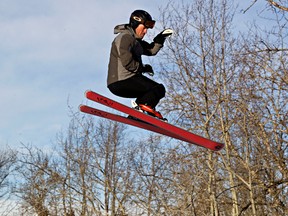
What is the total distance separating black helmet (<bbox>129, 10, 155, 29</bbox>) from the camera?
175 inches

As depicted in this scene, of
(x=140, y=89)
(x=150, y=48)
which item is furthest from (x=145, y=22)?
(x=140, y=89)

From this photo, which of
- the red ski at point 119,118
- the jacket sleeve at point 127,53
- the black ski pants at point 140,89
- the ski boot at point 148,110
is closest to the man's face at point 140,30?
the jacket sleeve at point 127,53

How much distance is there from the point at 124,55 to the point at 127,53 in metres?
0.04

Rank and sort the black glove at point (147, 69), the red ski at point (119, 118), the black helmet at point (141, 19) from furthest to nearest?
the red ski at point (119, 118) < the black glove at point (147, 69) < the black helmet at point (141, 19)

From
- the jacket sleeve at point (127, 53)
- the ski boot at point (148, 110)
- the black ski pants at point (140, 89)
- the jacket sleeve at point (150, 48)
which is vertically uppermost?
the jacket sleeve at point (150, 48)

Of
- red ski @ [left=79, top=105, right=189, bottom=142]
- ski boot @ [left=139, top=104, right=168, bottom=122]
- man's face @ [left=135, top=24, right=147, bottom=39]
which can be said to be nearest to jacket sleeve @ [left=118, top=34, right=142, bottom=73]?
man's face @ [left=135, top=24, right=147, bottom=39]

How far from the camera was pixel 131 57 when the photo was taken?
4.34m

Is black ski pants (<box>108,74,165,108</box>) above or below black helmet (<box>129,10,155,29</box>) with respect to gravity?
below

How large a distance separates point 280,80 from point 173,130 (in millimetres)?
4115

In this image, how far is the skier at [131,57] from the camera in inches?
171

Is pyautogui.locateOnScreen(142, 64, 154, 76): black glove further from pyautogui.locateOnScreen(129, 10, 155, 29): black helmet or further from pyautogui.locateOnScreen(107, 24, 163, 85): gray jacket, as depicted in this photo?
pyautogui.locateOnScreen(129, 10, 155, 29): black helmet

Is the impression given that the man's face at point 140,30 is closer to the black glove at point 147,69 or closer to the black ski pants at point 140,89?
the black glove at point 147,69

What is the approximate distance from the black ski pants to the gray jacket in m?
0.07

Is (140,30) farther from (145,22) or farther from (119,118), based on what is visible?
(119,118)
